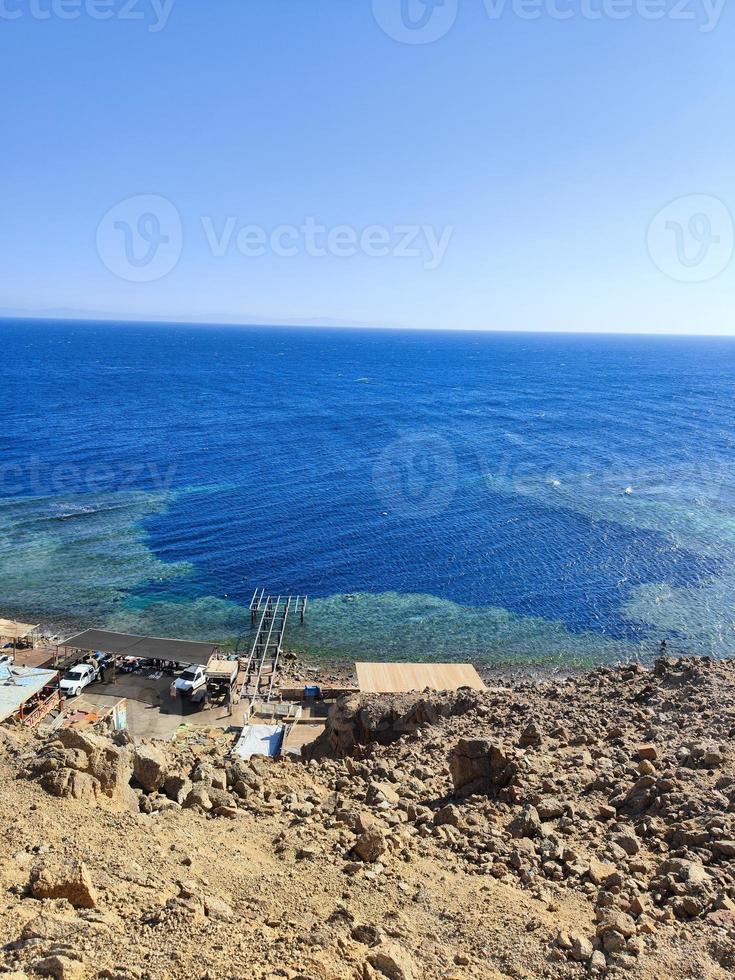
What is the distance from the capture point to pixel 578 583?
159 feet

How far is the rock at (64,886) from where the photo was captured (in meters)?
9.89

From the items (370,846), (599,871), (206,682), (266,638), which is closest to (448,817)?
(370,846)

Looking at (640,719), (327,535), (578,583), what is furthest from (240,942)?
(327,535)

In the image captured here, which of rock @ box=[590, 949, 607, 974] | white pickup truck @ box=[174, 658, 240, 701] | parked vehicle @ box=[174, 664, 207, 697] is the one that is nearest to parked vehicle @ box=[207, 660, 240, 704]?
white pickup truck @ box=[174, 658, 240, 701]

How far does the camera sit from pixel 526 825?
45.7 feet

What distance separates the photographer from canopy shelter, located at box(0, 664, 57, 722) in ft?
83.1

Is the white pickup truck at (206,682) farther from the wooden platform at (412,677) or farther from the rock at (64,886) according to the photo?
the rock at (64,886)

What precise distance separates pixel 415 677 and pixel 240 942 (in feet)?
69.4

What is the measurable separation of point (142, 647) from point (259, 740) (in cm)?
1051

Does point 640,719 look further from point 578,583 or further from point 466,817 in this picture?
point 578,583

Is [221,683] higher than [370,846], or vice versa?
[370,846]

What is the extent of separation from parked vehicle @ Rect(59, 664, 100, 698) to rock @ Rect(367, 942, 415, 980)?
25.7 metres

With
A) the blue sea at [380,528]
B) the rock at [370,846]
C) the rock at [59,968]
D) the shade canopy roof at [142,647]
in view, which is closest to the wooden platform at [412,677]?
the shade canopy roof at [142,647]

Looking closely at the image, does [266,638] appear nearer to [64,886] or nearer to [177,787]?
[177,787]
